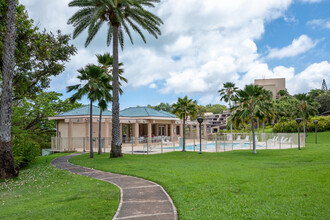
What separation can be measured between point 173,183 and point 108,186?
2.11 m

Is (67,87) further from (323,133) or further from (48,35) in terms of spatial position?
(323,133)

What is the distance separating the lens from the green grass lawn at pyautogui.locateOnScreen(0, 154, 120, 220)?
5764 mm

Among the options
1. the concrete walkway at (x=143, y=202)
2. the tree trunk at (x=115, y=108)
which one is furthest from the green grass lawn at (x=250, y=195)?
the tree trunk at (x=115, y=108)

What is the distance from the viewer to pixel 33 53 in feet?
50.8

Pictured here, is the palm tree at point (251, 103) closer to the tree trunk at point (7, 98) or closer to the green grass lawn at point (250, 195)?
the green grass lawn at point (250, 195)

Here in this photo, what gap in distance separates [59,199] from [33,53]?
11.3 metres

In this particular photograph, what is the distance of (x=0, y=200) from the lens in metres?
7.71

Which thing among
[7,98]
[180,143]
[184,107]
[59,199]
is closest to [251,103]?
[184,107]

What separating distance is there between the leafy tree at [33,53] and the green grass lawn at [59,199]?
24.5ft

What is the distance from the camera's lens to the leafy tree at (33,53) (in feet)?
46.3

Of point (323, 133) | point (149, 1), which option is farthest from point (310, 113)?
point (149, 1)

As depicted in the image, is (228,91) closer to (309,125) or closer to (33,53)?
(309,125)

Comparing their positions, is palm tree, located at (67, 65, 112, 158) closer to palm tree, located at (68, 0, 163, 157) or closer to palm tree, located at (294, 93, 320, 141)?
palm tree, located at (68, 0, 163, 157)

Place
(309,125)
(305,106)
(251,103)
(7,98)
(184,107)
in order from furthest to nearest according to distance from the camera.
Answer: (309,125)
(305,106)
(184,107)
(251,103)
(7,98)
